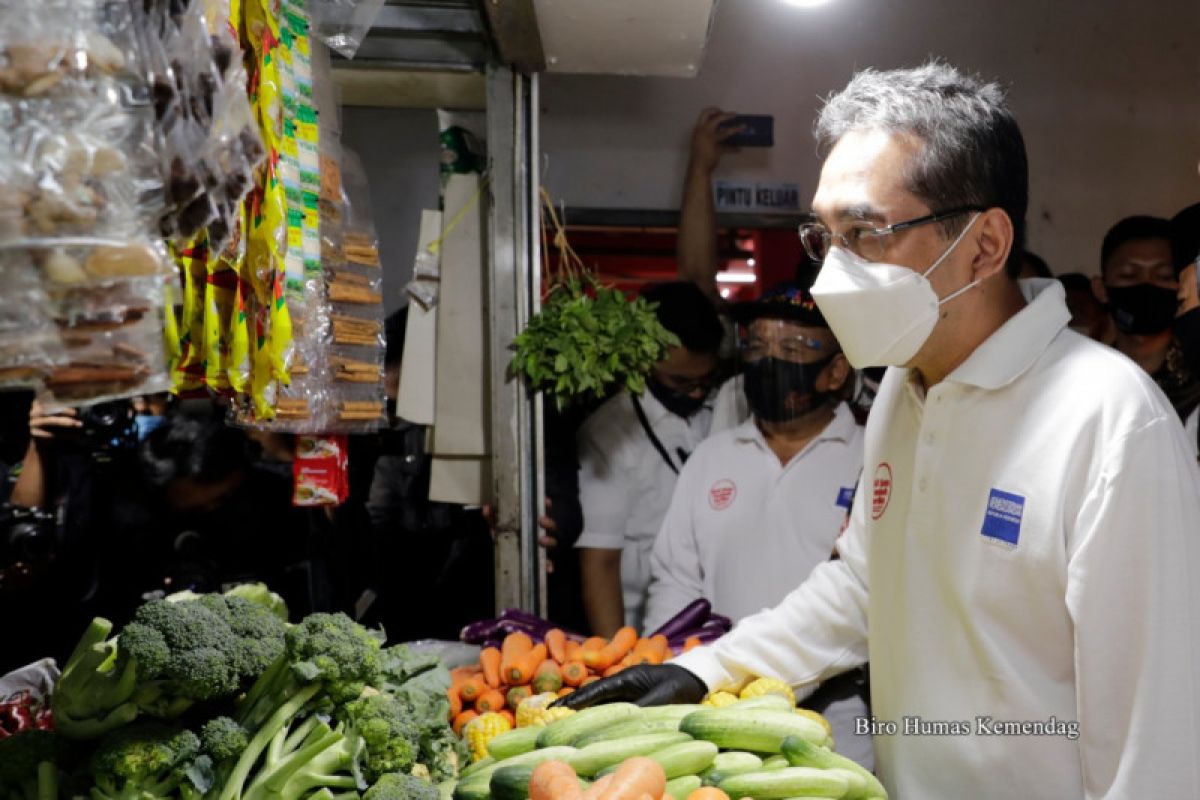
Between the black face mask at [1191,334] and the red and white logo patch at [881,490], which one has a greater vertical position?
the black face mask at [1191,334]

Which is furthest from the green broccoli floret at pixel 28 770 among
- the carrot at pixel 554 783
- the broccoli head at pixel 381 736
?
the carrot at pixel 554 783

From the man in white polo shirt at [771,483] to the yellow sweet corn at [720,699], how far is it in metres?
1.20

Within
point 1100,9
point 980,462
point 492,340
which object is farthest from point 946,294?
point 1100,9

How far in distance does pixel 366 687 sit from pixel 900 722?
1053mm

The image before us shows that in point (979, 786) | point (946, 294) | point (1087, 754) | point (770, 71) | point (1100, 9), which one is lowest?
point (979, 786)

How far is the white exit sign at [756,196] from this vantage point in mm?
5117

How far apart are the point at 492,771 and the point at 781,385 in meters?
2.02

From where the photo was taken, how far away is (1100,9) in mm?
5289

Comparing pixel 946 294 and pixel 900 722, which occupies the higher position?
pixel 946 294

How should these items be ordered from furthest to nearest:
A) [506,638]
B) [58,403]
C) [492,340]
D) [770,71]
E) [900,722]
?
[770,71], [492,340], [506,638], [900,722], [58,403]

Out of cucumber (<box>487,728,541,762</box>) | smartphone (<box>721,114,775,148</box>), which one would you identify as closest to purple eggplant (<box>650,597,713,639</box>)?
cucumber (<box>487,728,541,762</box>)

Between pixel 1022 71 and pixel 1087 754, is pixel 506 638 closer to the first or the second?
pixel 1087 754

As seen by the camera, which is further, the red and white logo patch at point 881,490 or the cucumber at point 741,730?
the red and white logo patch at point 881,490

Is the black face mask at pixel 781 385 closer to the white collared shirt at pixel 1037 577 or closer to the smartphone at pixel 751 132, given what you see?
the white collared shirt at pixel 1037 577
